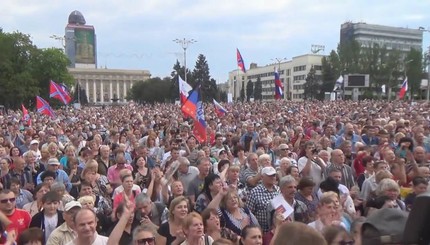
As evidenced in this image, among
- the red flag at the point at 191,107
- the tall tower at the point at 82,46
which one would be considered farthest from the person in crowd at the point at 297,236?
the tall tower at the point at 82,46

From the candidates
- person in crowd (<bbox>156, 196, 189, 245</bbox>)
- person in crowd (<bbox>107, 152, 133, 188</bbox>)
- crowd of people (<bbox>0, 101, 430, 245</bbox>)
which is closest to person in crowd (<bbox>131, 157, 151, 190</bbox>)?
crowd of people (<bbox>0, 101, 430, 245</bbox>)

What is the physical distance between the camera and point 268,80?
131375mm

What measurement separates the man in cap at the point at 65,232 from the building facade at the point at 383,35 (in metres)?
127

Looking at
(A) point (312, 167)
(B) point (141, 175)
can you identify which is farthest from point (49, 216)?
(A) point (312, 167)

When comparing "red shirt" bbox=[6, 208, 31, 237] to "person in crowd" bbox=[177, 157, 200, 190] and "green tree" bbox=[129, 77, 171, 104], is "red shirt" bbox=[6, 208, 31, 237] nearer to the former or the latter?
"person in crowd" bbox=[177, 157, 200, 190]

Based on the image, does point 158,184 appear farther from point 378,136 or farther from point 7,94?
point 7,94

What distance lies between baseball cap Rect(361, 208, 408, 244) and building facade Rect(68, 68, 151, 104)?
144 m

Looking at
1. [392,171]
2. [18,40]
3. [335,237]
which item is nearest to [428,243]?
[335,237]

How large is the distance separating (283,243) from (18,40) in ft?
234

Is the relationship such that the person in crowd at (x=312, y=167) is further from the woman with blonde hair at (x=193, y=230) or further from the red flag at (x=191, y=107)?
the red flag at (x=191, y=107)

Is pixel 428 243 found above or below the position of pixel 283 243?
above

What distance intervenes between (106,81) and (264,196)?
496ft

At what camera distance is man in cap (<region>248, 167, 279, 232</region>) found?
5.60 meters

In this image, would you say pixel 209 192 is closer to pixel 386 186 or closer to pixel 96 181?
pixel 96 181
